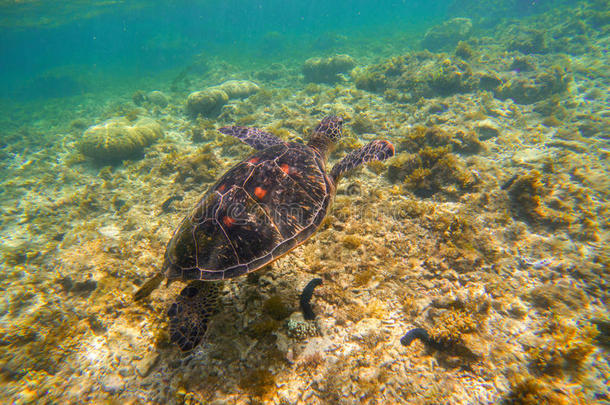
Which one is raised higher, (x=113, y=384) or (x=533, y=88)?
(x=533, y=88)

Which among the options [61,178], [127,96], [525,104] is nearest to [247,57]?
[127,96]

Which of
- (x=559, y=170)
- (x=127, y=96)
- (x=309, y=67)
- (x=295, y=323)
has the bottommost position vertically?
(x=295, y=323)

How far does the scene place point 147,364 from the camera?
3.06 m

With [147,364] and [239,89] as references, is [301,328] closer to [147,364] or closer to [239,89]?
[147,364]

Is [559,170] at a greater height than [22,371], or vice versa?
[559,170]

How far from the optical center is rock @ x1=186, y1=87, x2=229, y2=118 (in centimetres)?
1148

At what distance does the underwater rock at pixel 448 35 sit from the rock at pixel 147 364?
29933 millimetres

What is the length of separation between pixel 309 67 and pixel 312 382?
19277 millimetres

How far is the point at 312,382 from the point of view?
2705 mm

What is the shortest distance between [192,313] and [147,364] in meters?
0.94

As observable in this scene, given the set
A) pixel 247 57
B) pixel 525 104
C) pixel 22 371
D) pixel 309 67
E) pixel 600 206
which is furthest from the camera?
pixel 247 57

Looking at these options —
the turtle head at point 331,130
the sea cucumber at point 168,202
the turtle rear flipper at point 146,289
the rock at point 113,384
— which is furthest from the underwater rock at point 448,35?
the rock at point 113,384

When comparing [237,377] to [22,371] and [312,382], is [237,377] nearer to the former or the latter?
[312,382]

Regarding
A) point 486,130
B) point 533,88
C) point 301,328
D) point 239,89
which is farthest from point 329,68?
point 301,328
